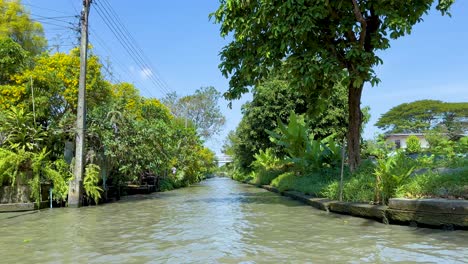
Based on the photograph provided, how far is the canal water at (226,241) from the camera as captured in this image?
19.9 feet

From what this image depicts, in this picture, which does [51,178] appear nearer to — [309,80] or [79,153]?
[79,153]

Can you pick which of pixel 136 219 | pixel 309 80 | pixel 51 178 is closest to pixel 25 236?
pixel 136 219

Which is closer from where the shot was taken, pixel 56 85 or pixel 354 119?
pixel 354 119

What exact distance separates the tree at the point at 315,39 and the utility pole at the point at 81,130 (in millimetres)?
5398

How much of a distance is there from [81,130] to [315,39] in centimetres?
895

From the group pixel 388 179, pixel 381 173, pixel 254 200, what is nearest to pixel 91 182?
pixel 254 200

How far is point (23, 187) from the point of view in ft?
46.8

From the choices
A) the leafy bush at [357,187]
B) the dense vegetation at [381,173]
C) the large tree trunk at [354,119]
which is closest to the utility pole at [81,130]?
the dense vegetation at [381,173]

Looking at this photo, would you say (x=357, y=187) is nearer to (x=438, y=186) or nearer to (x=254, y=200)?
(x=438, y=186)

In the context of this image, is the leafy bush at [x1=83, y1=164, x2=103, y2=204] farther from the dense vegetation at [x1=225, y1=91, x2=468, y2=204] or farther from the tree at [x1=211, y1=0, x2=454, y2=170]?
the dense vegetation at [x1=225, y1=91, x2=468, y2=204]

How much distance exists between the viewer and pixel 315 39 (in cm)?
1290

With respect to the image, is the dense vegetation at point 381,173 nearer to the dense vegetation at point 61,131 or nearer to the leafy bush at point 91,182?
the dense vegetation at point 61,131

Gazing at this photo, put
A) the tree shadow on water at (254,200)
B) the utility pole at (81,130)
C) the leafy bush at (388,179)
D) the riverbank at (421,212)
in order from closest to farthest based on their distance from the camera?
the riverbank at (421,212), the leafy bush at (388,179), the utility pole at (81,130), the tree shadow on water at (254,200)

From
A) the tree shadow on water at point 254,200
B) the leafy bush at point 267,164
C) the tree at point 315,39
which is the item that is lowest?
the tree shadow on water at point 254,200
